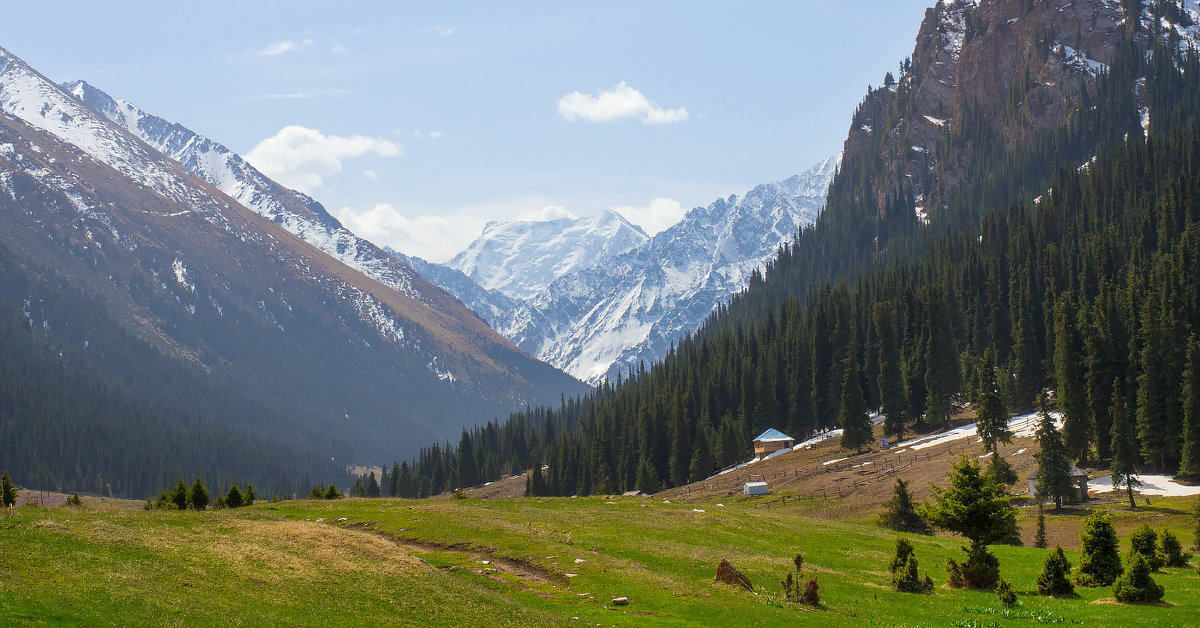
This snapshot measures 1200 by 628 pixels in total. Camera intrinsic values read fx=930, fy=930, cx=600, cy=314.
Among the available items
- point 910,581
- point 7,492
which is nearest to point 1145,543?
point 910,581

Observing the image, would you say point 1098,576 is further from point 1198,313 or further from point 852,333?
point 852,333

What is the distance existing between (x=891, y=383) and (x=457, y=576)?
109384 millimetres

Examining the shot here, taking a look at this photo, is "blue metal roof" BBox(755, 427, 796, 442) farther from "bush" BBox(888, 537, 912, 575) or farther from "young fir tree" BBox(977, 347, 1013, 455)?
"bush" BBox(888, 537, 912, 575)

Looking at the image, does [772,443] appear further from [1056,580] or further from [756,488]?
[1056,580]

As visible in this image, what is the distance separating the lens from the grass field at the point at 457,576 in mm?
29969

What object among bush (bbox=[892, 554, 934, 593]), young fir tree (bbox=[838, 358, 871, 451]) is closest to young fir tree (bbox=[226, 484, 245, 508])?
bush (bbox=[892, 554, 934, 593])

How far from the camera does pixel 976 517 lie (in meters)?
44.1

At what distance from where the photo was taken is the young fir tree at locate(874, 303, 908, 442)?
137 meters

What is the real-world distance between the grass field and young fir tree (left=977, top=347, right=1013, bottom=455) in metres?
46.2

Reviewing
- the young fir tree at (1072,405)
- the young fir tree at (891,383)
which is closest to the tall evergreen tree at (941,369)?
the young fir tree at (891,383)

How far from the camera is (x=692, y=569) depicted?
149 ft

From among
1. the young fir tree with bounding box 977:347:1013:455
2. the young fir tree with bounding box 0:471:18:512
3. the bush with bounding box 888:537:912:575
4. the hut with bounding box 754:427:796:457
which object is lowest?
the bush with bounding box 888:537:912:575

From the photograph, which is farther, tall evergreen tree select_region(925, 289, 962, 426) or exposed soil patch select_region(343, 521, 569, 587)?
tall evergreen tree select_region(925, 289, 962, 426)

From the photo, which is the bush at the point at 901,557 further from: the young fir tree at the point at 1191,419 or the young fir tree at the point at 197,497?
the young fir tree at the point at 1191,419
